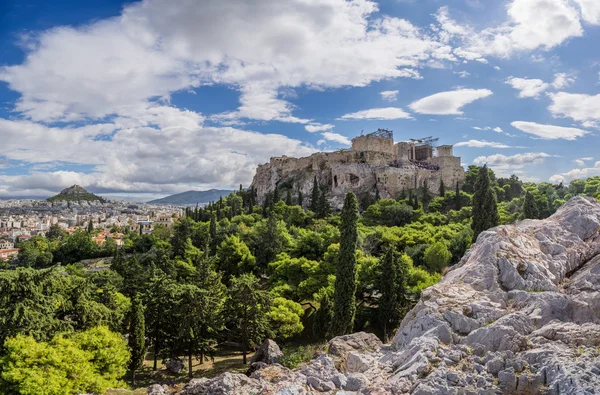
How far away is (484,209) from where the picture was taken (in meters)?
31.3

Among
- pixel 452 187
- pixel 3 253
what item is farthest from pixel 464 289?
pixel 3 253

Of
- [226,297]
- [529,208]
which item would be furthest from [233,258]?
[529,208]

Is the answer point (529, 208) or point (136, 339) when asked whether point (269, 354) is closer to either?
point (136, 339)

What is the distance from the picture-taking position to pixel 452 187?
67688 millimetres

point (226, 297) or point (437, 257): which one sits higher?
point (437, 257)

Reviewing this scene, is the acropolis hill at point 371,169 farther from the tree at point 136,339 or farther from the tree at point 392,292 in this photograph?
the tree at point 136,339

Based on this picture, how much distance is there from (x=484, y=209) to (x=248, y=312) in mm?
20870

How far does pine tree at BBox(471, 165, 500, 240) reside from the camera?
3077cm

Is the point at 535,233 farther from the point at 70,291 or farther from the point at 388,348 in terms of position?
the point at 70,291

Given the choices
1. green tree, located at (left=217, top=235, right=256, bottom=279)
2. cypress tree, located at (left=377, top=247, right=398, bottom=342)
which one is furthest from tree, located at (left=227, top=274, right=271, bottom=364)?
green tree, located at (left=217, top=235, right=256, bottom=279)

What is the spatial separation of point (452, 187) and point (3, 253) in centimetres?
9453

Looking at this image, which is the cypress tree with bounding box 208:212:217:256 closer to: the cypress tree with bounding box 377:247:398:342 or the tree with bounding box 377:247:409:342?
the tree with bounding box 377:247:409:342

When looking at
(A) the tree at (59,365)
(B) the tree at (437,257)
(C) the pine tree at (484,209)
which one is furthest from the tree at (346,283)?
(C) the pine tree at (484,209)

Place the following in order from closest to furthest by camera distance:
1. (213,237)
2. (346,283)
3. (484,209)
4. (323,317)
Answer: (346,283)
(323,317)
(484,209)
(213,237)
